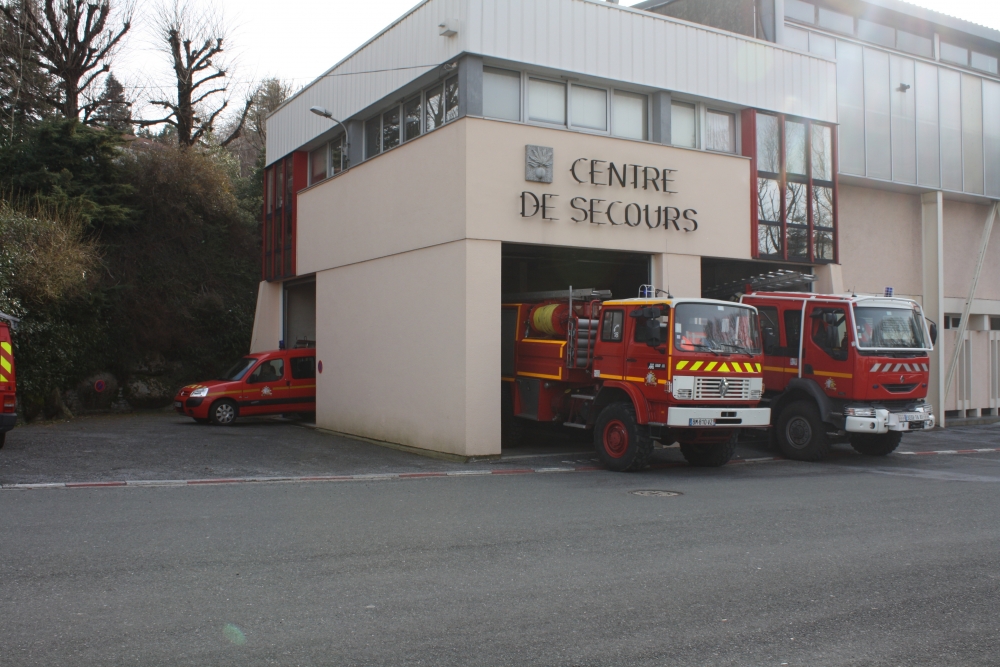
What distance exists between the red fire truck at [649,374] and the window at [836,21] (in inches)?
489

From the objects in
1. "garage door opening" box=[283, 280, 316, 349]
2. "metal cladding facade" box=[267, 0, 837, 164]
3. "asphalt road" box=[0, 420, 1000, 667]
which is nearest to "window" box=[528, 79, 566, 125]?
"metal cladding facade" box=[267, 0, 837, 164]

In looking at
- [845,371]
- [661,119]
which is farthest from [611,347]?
[661,119]

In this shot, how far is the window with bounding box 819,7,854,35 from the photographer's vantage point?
2211 cm

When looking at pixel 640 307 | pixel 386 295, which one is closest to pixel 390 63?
pixel 386 295

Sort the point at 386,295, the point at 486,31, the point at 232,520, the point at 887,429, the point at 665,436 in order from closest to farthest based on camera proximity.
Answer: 1. the point at 232,520
2. the point at 665,436
3. the point at 887,429
4. the point at 486,31
5. the point at 386,295

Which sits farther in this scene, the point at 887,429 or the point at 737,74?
the point at 737,74

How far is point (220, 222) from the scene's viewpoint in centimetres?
2947

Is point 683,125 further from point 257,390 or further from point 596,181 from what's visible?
point 257,390

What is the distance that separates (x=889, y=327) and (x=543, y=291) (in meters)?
6.57

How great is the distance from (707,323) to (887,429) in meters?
3.79

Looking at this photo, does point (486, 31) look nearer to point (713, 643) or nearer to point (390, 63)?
point (390, 63)

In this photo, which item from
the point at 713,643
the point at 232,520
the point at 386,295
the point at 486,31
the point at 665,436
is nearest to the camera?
the point at 713,643

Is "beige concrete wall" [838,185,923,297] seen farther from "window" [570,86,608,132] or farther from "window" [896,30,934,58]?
"window" [570,86,608,132]

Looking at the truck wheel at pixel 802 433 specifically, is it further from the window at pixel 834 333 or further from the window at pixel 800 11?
the window at pixel 800 11
